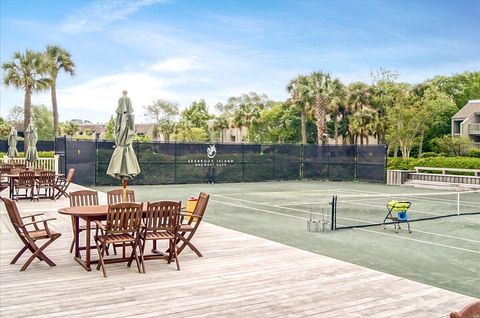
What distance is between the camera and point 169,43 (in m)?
46.8

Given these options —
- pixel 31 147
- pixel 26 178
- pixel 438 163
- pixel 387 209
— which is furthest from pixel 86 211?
pixel 438 163

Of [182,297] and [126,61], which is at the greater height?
[126,61]

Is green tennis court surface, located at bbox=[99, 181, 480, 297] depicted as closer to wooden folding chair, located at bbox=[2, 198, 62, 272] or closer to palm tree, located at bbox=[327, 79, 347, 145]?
wooden folding chair, located at bbox=[2, 198, 62, 272]

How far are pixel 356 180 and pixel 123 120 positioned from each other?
24.0 meters

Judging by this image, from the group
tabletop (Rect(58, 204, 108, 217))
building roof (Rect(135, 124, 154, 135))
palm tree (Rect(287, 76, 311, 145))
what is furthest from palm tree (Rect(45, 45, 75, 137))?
building roof (Rect(135, 124, 154, 135))

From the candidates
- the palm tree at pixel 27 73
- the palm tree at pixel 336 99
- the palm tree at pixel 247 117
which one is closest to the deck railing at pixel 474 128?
the palm tree at pixel 336 99

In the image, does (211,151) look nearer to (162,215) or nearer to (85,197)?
(85,197)

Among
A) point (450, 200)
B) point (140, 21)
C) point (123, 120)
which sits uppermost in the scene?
point (140, 21)

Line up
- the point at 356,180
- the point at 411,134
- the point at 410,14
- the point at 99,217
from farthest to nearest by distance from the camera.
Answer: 1. the point at 411,134
2. the point at 410,14
3. the point at 356,180
4. the point at 99,217

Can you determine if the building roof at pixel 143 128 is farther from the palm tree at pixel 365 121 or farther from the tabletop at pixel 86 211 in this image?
the tabletop at pixel 86 211

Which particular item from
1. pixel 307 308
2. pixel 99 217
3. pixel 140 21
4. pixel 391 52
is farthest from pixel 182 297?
pixel 391 52

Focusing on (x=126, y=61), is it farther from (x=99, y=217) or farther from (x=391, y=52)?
(x=99, y=217)

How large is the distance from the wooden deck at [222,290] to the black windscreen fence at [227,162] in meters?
17.1

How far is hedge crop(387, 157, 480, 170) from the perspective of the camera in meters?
29.0
